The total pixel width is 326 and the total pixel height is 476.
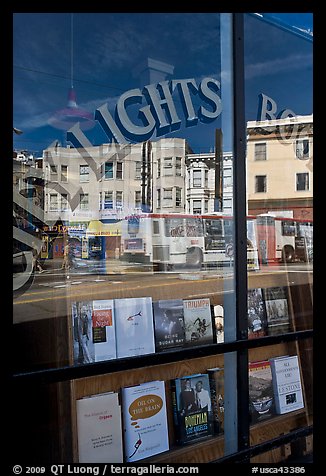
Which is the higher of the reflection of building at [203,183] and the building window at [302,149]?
the building window at [302,149]

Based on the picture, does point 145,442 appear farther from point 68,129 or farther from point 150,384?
point 68,129

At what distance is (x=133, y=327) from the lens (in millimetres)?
2322

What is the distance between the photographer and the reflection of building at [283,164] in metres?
3.35

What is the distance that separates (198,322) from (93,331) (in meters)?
0.65

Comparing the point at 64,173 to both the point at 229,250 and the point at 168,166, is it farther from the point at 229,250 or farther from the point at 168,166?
the point at 229,250

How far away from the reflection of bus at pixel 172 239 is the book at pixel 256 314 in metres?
0.19

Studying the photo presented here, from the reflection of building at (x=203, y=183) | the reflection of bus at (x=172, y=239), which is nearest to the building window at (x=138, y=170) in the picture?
the reflection of bus at (x=172, y=239)

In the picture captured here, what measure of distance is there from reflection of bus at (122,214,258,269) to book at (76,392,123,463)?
100 centimetres

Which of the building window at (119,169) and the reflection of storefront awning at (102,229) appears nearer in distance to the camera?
the reflection of storefront awning at (102,229)

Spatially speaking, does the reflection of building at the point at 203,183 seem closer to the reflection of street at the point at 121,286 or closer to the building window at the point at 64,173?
the reflection of street at the point at 121,286

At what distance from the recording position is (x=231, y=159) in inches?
88.5

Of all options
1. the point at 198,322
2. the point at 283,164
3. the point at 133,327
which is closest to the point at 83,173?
the point at 133,327

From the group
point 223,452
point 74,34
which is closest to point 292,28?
point 74,34

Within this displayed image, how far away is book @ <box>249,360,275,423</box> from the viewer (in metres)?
2.55
